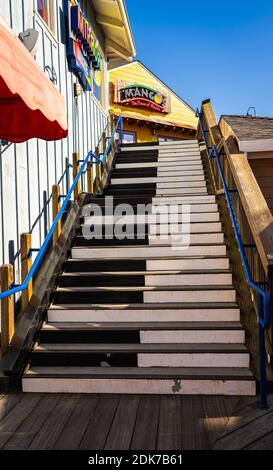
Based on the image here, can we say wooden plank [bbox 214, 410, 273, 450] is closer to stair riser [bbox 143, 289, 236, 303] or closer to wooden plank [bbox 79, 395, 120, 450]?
wooden plank [bbox 79, 395, 120, 450]

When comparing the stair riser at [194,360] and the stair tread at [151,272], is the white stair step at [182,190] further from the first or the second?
the stair riser at [194,360]

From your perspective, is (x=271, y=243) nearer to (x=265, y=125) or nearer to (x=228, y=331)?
(x=228, y=331)

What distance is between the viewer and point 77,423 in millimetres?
2650

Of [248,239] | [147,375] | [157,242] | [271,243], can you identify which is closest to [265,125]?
[248,239]

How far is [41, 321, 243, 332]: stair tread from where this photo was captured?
141 inches

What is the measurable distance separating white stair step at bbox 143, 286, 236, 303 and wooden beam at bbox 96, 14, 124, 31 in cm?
803

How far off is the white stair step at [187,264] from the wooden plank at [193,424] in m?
1.70

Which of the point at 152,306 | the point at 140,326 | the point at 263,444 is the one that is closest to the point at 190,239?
the point at 152,306

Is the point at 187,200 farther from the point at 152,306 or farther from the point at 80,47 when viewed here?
the point at 80,47

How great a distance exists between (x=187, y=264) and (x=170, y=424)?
212 centimetres

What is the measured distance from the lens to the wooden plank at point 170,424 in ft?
7.79

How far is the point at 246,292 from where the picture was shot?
382 centimetres

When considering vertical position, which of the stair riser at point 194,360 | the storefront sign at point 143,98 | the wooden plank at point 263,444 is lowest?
the wooden plank at point 263,444

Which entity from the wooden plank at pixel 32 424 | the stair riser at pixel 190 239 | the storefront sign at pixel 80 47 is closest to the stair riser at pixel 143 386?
the wooden plank at pixel 32 424
